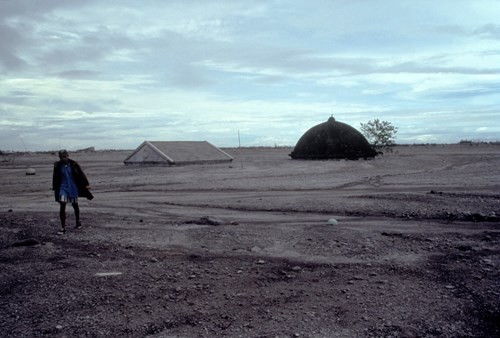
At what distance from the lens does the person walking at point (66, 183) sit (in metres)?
9.27

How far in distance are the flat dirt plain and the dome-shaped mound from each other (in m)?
19.1

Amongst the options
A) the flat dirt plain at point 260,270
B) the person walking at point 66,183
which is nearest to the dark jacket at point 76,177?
the person walking at point 66,183

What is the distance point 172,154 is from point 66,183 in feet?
64.8

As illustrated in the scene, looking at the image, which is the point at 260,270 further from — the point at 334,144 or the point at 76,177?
the point at 334,144

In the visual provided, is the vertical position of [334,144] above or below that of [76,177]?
above

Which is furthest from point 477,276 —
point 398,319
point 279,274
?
point 279,274

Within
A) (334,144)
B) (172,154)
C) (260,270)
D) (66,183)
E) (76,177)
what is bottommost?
(260,270)

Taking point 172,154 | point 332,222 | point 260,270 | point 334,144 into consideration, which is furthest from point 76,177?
point 334,144

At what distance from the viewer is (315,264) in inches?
270

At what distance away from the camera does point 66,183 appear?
9.42 metres

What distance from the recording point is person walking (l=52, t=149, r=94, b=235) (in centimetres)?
927

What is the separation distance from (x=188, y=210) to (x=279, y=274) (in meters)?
5.89

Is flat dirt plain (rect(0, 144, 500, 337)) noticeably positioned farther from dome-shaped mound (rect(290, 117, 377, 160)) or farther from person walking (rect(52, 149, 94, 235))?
Result: dome-shaped mound (rect(290, 117, 377, 160))

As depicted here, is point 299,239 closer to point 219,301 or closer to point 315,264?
point 315,264
